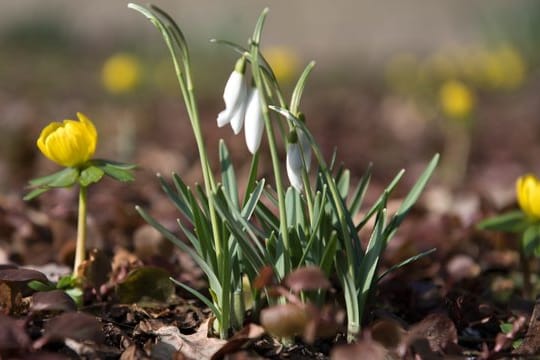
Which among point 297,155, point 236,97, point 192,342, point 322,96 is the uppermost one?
point 236,97

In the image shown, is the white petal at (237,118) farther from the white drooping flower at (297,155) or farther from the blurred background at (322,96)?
the blurred background at (322,96)

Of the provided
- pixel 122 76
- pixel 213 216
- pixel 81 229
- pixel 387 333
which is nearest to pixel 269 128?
pixel 213 216

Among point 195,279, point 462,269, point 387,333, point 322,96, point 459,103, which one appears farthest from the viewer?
point 322,96

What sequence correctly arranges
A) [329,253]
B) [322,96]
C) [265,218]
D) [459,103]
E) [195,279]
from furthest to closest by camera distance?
[322,96], [459,103], [195,279], [265,218], [329,253]

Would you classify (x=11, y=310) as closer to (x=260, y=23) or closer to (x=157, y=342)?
(x=157, y=342)

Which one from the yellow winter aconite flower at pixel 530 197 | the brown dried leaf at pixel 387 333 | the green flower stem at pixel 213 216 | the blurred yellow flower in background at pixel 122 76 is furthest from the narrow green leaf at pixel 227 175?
the blurred yellow flower in background at pixel 122 76

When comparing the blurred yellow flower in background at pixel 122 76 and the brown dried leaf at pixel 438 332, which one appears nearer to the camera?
the brown dried leaf at pixel 438 332

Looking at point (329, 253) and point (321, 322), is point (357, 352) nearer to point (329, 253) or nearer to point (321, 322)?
point (321, 322)
